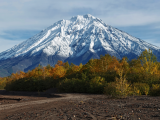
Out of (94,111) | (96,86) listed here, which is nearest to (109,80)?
(96,86)

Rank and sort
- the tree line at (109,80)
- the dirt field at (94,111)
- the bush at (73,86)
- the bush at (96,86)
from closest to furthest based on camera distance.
→ the dirt field at (94,111) < the tree line at (109,80) < the bush at (96,86) < the bush at (73,86)

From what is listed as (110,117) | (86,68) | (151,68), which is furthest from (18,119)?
(86,68)

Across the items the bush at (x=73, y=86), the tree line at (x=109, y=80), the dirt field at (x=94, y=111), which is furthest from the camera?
the bush at (x=73, y=86)

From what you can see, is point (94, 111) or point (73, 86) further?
point (73, 86)

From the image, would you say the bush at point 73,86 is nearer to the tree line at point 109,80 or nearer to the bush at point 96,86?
the tree line at point 109,80

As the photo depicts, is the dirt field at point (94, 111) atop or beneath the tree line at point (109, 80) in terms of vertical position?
beneath

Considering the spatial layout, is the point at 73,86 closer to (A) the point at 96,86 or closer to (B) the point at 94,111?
(A) the point at 96,86

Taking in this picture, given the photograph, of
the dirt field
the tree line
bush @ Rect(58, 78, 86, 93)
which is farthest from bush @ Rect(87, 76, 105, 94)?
the dirt field

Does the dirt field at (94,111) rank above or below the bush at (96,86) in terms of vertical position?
below

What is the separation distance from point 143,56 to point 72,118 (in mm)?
31496

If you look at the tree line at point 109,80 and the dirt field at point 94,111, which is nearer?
the dirt field at point 94,111

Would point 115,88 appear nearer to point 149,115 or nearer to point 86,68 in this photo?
point 149,115

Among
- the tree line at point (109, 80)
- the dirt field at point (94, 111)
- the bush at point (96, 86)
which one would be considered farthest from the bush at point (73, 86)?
the dirt field at point (94, 111)

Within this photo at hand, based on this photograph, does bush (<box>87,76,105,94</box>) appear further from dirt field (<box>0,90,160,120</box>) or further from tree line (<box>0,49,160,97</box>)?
dirt field (<box>0,90,160,120</box>)
